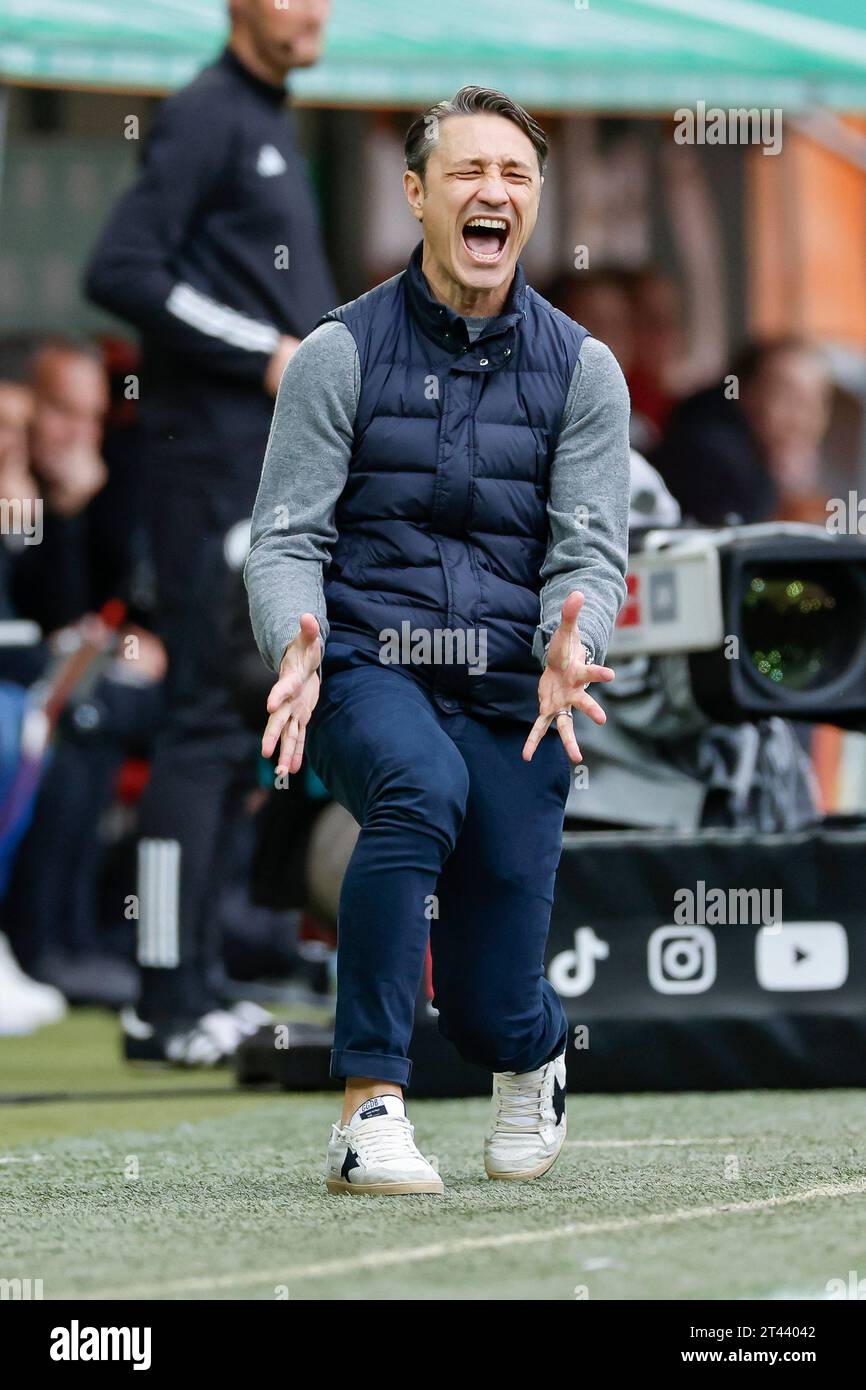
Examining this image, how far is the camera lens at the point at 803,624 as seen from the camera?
4336 mm

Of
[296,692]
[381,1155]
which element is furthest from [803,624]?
[381,1155]

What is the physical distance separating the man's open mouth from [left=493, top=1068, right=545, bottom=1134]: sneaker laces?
102cm

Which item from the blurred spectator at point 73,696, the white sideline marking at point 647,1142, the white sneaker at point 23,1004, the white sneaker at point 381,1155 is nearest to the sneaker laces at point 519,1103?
the white sneaker at point 381,1155

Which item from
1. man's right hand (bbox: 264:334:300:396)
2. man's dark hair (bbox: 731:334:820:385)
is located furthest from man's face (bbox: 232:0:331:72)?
man's dark hair (bbox: 731:334:820:385)

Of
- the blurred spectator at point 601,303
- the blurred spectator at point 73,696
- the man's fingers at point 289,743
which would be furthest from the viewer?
the blurred spectator at point 601,303

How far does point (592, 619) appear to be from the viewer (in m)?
3.12

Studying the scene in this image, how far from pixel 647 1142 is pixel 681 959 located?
717mm

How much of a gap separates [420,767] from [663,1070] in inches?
58.6

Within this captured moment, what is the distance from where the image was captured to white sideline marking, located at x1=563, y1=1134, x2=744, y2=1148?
3.62m

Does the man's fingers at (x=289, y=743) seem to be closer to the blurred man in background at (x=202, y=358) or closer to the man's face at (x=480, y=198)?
the man's face at (x=480, y=198)

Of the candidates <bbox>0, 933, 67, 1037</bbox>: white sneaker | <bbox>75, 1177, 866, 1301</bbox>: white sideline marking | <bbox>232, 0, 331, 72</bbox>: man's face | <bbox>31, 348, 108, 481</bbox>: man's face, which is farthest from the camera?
<bbox>31, 348, 108, 481</bbox>: man's face

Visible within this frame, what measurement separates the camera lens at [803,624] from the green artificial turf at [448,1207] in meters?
0.71

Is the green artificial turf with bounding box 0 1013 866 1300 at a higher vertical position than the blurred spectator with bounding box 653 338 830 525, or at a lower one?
lower

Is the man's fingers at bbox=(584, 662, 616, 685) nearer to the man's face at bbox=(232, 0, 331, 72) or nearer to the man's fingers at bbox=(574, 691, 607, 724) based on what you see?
the man's fingers at bbox=(574, 691, 607, 724)
